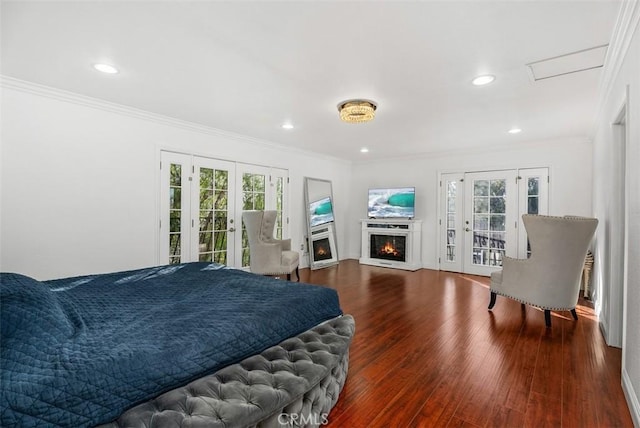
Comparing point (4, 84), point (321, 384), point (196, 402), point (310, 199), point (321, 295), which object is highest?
point (4, 84)

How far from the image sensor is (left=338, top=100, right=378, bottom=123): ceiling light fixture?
10.7 ft

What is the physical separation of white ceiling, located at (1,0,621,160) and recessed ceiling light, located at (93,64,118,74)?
0.07 meters

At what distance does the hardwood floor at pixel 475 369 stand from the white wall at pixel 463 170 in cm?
206

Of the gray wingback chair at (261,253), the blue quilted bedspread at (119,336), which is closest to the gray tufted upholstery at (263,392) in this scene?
the blue quilted bedspread at (119,336)

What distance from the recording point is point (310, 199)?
6379mm

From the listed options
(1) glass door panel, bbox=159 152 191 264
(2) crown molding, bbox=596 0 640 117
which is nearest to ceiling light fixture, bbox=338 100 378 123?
(2) crown molding, bbox=596 0 640 117

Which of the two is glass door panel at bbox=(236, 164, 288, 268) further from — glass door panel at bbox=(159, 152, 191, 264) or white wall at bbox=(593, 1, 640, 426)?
white wall at bbox=(593, 1, 640, 426)

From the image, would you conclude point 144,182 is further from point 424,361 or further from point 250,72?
point 424,361

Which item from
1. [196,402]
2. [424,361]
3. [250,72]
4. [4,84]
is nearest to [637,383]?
[424,361]

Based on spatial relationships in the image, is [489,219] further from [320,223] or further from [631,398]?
[631,398]

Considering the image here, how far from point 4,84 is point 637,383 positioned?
5.43 meters

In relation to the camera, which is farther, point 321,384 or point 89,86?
point 89,86

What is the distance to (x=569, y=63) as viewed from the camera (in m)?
2.47

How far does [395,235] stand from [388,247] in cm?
32
